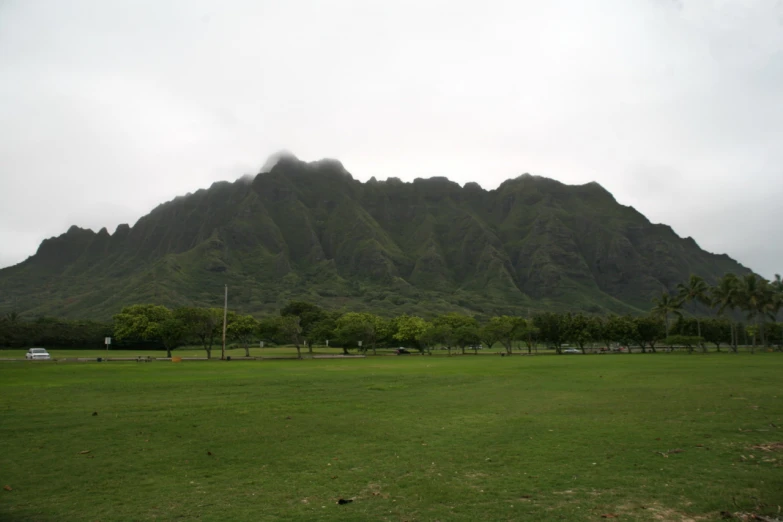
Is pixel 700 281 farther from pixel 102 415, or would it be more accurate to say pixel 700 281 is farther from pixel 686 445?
pixel 102 415

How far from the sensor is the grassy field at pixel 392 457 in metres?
8.31

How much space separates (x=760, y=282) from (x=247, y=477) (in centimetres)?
10556

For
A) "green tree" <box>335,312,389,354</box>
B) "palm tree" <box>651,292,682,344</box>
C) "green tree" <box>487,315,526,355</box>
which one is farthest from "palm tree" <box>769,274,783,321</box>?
"green tree" <box>335,312,389,354</box>

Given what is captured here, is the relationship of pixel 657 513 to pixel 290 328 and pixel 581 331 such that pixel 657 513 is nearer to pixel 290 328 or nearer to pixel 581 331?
pixel 290 328

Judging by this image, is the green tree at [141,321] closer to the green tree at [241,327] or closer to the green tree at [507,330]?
the green tree at [241,327]

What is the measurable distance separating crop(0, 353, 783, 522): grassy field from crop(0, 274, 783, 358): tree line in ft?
208

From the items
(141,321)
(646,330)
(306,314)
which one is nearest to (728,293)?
(646,330)

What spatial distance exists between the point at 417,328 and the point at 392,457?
293 ft

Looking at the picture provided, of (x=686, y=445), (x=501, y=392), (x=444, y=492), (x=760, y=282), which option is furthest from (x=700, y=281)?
(x=444, y=492)

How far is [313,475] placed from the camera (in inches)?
408

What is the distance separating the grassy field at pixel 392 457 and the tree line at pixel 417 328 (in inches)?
2499

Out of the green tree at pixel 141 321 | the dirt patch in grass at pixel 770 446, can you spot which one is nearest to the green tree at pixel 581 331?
the green tree at pixel 141 321

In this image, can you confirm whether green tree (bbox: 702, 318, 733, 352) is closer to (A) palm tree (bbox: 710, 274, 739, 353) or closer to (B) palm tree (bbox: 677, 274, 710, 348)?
(B) palm tree (bbox: 677, 274, 710, 348)

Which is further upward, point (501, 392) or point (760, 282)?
point (760, 282)
